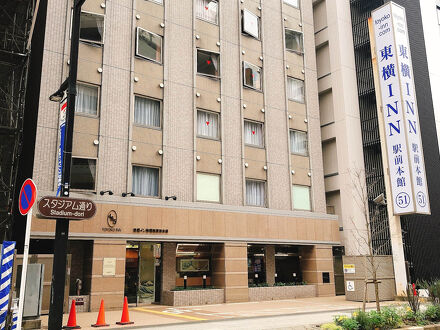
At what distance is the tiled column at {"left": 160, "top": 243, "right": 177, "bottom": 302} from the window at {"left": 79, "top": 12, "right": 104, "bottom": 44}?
1162 cm

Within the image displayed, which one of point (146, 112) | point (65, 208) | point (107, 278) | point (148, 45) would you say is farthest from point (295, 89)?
point (65, 208)

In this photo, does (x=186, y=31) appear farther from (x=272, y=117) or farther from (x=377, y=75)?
(x=377, y=75)

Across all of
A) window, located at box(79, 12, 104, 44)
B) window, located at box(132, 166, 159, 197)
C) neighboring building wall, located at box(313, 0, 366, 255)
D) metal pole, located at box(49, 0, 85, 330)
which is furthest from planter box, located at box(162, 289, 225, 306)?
window, located at box(79, 12, 104, 44)

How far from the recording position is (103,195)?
70.1 feet

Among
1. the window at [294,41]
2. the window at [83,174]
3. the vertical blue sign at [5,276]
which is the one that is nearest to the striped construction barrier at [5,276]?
the vertical blue sign at [5,276]

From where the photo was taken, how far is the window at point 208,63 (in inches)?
1058

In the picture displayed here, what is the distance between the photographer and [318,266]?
2862 cm

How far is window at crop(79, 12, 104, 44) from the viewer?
22.9m

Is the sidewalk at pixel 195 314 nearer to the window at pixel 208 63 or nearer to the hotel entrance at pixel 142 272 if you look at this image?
the hotel entrance at pixel 142 272

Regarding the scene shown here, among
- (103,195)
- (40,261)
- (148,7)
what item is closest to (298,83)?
(148,7)

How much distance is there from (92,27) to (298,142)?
15.4 meters

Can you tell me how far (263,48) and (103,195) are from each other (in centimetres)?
1538

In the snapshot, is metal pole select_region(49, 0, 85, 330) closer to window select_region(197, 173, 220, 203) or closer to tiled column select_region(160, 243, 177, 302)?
tiled column select_region(160, 243, 177, 302)

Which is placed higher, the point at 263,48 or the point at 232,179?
the point at 263,48
